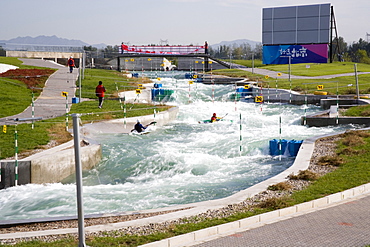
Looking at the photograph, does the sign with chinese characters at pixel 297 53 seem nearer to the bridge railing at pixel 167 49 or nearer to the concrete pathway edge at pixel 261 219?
the bridge railing at pixel 167 49

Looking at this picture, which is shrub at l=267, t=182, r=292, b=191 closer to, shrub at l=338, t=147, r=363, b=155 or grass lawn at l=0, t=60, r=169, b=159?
shrub at l=338, t=147, r=363, b=155

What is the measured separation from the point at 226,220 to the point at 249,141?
1167 cm

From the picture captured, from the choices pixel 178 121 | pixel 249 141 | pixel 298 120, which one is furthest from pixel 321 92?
pixel 249 141

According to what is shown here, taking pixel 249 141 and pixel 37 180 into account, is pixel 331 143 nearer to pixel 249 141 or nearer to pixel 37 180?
pixel 249 141

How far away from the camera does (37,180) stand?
1459 centimetres

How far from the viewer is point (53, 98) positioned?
30391 millimetres

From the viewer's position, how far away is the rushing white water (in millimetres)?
12594

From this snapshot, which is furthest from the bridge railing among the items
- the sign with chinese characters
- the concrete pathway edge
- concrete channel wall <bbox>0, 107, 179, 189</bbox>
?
the concrete pathway edge

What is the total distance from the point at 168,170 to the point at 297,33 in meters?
57.9

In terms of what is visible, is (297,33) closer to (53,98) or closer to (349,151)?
(53,98)

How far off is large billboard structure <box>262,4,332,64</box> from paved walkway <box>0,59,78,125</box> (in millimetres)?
36597

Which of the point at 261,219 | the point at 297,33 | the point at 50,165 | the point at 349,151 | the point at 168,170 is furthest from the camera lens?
the point at 297,33

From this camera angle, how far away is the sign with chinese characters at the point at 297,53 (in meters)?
69.4

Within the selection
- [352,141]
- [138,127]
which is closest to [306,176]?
[352,141]
